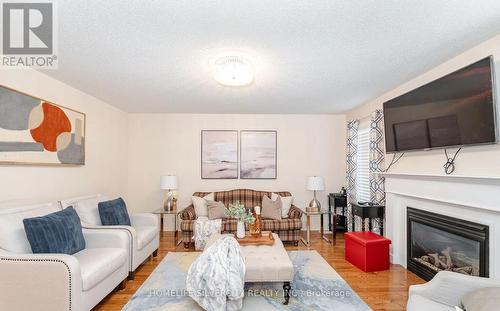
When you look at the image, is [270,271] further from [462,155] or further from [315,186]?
[315,186]

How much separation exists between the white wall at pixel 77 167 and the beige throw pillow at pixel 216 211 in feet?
6.31

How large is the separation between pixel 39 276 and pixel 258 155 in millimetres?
4045

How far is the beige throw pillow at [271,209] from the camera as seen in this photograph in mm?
4648

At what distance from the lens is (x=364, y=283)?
3.12m

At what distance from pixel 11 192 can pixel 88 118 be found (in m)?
1.64

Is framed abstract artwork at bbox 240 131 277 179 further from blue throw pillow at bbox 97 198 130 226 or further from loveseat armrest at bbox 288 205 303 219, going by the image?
blue throw pillow at bbox 97 198 130 226

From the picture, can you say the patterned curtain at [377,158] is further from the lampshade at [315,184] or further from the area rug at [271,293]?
the area rug at [271,293]

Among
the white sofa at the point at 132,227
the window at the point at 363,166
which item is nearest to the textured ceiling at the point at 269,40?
the window at the point at 363,166

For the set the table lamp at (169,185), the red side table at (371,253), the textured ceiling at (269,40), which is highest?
the textured ceiling at (269,40)

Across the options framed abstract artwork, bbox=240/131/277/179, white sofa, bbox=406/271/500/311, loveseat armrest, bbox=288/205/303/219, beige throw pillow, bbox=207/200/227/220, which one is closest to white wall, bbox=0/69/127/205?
beige throw pillow, bbox=207/200/227/220

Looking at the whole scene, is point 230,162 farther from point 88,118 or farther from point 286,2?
point 286,2

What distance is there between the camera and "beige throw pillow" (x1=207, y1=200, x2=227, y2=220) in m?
4.59

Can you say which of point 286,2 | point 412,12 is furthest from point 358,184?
point 286,2

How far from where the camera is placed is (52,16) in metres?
1.98
